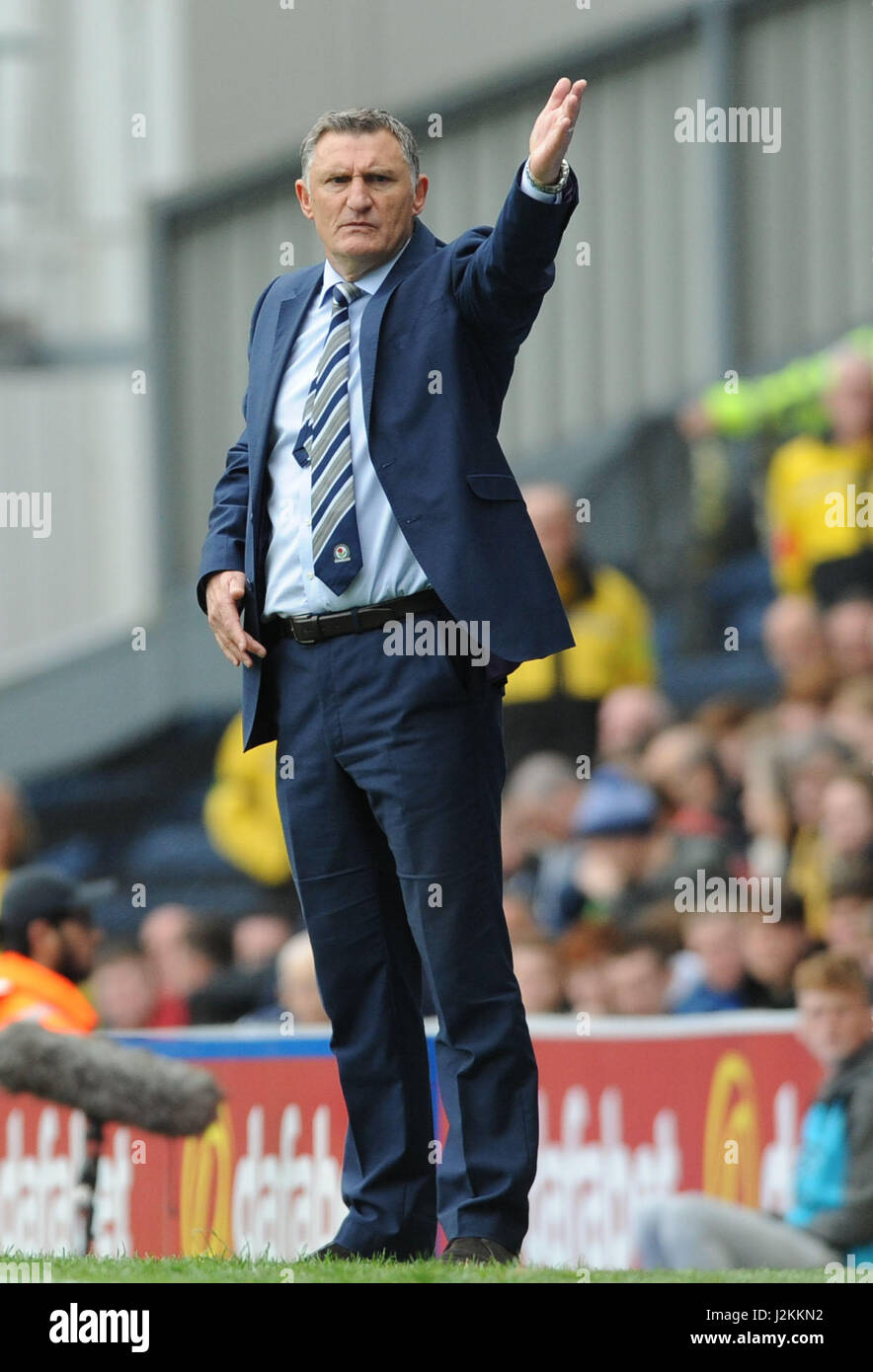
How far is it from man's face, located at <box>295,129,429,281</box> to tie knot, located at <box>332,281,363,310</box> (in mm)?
55

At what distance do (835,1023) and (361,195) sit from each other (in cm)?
332

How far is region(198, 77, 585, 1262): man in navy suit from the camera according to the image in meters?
4.11

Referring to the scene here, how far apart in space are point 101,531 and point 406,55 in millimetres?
3424

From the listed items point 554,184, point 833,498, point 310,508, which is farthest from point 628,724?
point 554,184

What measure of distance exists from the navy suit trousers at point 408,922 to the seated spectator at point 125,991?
4.76 meters

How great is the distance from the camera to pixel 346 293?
4312 mm

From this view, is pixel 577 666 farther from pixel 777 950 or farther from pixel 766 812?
pixel 777 950

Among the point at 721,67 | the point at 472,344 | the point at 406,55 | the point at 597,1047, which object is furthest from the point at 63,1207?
the point at 406,55

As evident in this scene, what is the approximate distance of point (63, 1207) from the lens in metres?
7.50

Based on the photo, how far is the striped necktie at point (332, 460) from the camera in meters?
4.16
